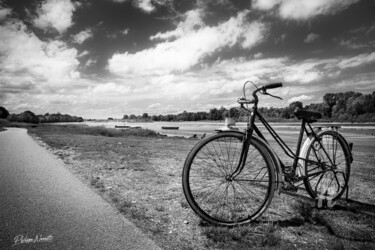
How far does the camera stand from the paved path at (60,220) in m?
2.32

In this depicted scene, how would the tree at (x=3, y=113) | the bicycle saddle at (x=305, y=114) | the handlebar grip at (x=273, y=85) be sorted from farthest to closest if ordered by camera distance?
1. the tree at (x=3, y=113)
2. the bicycle saddle at (x=305, y=114)
3. the handlebar grip at (x=273, y=85)

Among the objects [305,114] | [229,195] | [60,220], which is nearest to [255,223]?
[229,195]

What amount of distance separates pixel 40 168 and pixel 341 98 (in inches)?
4375

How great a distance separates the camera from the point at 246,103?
3078 mm

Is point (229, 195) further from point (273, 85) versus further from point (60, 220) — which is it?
point (60, 220)

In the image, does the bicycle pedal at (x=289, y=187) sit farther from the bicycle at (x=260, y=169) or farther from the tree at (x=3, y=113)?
the tree at (x=3, y=113)

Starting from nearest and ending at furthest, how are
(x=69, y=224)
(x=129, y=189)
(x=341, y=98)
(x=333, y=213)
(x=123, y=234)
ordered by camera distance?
(x=123, y=234), (x=69, y=224), (x=333, y=213), (x=129, y=189), (x=341, y=98)

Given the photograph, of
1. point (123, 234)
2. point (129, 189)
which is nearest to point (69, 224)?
point (123, 234)

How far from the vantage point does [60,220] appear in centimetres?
283

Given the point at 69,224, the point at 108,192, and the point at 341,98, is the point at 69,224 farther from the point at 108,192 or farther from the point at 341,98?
the point at 341,98

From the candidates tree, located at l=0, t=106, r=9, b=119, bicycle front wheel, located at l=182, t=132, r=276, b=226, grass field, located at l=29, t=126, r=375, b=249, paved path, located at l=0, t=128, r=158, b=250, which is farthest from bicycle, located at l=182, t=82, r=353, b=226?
tree, located at l=0, t=106, r=9, b=119

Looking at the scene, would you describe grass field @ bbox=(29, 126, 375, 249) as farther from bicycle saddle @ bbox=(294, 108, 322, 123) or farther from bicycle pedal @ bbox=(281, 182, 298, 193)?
bicycle saddle @ bbox=(294, 108, 322, 123)

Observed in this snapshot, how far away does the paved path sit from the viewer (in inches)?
91.5

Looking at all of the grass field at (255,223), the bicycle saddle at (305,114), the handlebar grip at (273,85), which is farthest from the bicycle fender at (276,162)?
the bicycle saddle at (305,114)
